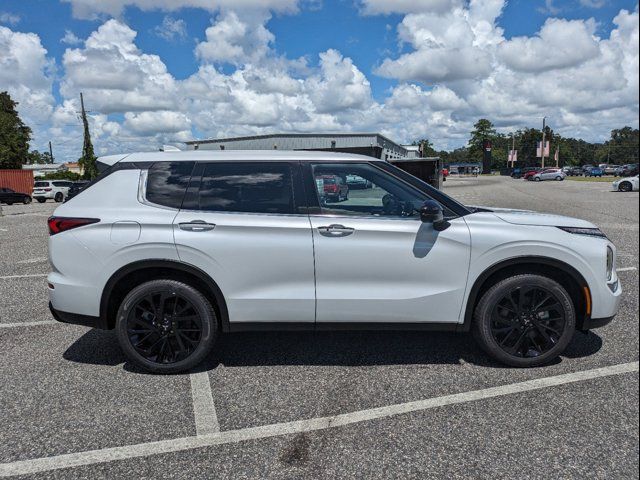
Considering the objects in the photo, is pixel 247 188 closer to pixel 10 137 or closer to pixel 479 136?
pixel 10 137

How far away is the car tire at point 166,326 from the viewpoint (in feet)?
11.2

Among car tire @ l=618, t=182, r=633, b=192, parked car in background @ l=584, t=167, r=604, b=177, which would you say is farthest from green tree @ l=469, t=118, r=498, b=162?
car tire @ l=618, t=182, r=633, b=192

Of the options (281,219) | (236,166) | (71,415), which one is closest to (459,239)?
(281,219)

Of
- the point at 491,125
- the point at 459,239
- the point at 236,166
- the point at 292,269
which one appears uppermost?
the point at 491,125

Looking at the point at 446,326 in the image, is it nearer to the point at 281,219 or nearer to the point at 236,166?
the point at 281,219

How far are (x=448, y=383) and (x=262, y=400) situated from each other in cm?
139

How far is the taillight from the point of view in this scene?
134 inches

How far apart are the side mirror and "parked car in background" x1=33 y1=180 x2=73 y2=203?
36.7 meters

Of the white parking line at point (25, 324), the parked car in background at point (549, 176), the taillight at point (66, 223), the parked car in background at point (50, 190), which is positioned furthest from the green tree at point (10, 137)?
the parked car in background at point (549, 176)

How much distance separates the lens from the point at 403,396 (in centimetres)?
316

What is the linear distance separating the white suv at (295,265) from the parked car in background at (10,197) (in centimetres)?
3338

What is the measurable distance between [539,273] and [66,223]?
12.2 ft

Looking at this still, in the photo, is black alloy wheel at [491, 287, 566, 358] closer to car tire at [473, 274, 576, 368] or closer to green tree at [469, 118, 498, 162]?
car tire at [473, 274, 576, 368]

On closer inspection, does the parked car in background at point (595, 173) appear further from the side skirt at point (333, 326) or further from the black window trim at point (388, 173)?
the side skirt at point (333, 326)
